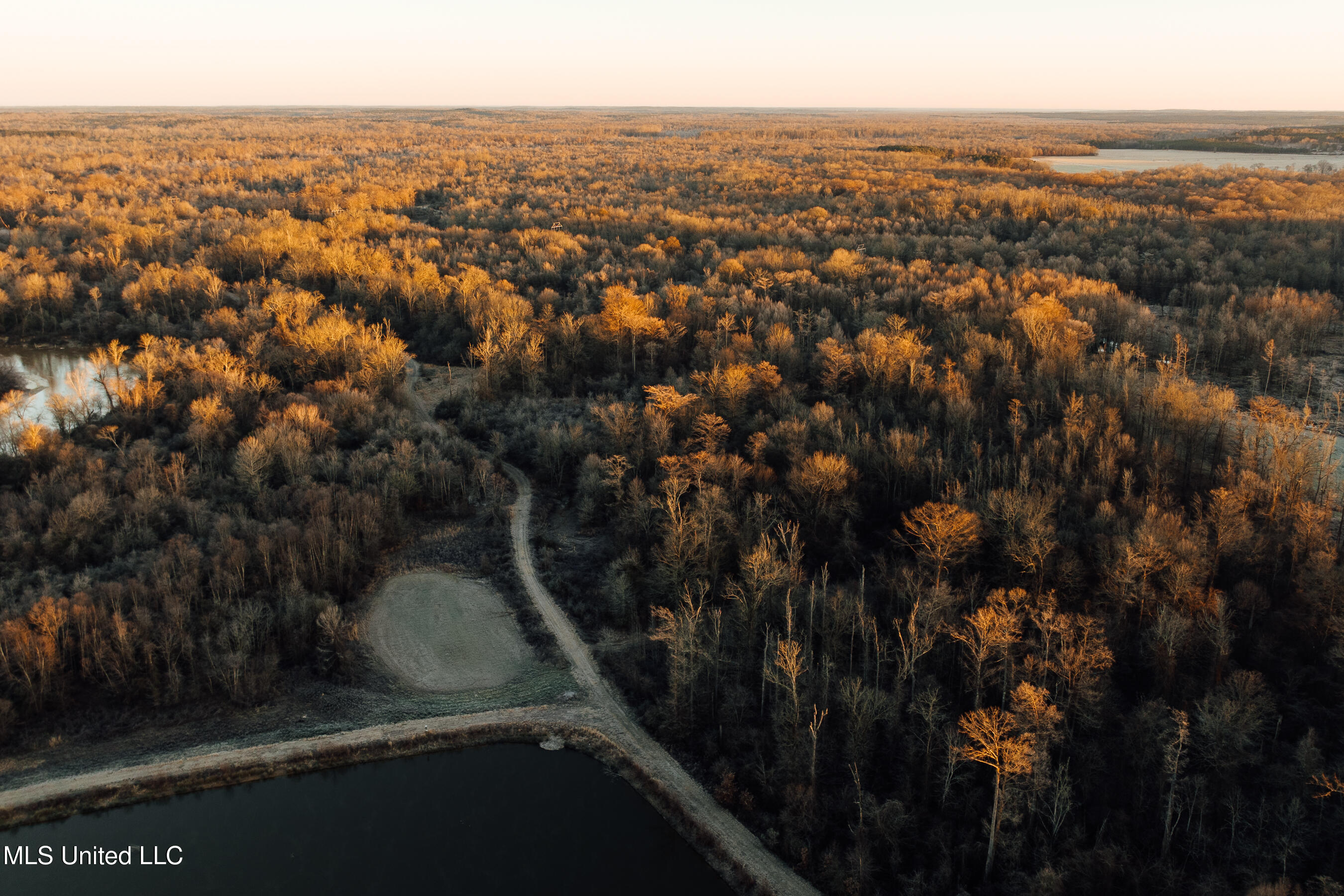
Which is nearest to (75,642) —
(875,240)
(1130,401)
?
(1130,401)

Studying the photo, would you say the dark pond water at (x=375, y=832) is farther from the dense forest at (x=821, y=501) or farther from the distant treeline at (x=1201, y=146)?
the distant treeline at (x=1201, y=146)

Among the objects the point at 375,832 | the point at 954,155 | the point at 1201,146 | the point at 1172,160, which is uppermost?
the point at 1201,146

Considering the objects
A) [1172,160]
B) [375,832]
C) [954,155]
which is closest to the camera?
[375,832]

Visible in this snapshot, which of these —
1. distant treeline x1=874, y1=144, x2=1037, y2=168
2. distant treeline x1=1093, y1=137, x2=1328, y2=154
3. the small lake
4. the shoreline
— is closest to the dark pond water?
the shoreline

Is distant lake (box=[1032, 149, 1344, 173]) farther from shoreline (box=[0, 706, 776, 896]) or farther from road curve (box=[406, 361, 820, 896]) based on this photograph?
shoreline (box=[0, 706, 776, 896])

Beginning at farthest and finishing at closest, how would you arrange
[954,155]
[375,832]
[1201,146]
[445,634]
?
1. [1201,146]
2. [954,155]
3. [445,634]
4. [375,832]

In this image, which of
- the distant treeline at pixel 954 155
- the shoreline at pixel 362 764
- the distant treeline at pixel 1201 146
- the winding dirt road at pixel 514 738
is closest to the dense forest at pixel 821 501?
the winding dirt road at pixel 514 738

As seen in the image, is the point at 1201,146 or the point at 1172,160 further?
the point at 1201,146

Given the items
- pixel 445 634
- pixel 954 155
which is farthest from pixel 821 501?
pixel 954 155

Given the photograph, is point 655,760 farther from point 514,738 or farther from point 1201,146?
point 1201,146
